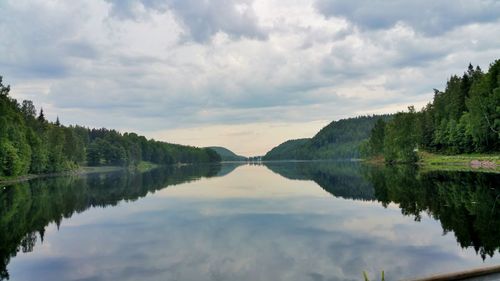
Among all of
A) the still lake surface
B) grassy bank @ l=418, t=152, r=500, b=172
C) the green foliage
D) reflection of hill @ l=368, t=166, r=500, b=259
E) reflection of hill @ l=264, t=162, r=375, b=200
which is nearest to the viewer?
the still lake surface

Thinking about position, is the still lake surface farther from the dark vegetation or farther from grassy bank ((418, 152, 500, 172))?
the dark vegetation

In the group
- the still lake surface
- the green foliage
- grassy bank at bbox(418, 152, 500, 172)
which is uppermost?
the green foliage

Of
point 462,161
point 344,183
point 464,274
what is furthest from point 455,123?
point 464,274

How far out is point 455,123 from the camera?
109750mm

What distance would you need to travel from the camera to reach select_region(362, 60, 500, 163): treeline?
93500 mm

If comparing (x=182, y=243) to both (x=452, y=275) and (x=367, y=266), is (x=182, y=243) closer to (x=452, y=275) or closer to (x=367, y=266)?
(x=367, y=266)

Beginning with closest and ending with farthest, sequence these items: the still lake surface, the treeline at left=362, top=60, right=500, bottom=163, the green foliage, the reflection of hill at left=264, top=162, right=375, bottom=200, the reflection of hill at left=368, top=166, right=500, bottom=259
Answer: the still lake surface < the reflection of hill at left=368, top=166, right=500, bottom=259 < the reflection of hill at left=264, top=162, right=375, bottom=200 < the treeline at left=362, top=60, right=500, bottom=163 < the green foliage

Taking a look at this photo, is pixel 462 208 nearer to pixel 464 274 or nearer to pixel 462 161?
pixel 464 274

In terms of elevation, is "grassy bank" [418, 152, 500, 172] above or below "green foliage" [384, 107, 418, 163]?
below

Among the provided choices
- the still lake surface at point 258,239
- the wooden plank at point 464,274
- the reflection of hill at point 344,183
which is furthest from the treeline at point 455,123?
the wooden plank at point 464,274

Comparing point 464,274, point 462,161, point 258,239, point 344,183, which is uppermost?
point 462,161

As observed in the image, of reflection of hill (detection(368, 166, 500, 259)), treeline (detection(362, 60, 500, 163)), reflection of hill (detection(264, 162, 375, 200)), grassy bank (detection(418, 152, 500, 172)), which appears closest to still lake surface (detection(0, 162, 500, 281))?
reflection of hill (detection(368, 166, 500, 259))

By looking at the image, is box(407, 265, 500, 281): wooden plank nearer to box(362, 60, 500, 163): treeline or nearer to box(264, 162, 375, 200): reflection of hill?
box(264, 162, 375, 200): reflection of hill

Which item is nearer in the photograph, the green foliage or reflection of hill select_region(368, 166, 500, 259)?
reflection of hill select_region(368, 166, 500, 259)
